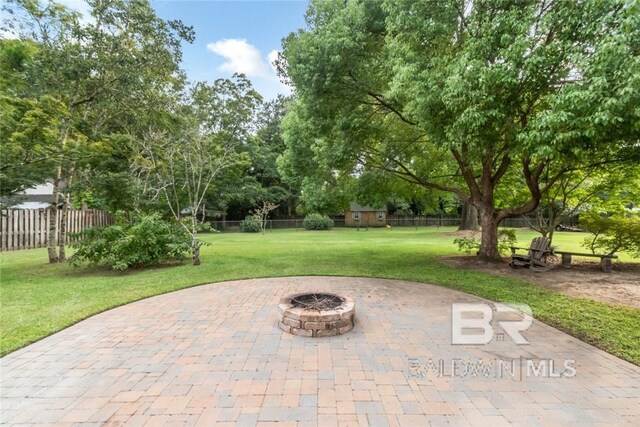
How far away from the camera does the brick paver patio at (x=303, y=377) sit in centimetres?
219

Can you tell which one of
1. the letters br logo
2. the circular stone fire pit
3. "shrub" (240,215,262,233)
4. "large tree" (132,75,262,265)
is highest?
"large tree" (132,75,262,265)

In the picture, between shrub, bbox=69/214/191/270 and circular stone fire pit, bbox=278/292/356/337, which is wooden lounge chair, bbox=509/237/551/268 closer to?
circular stone fire pit, bbox=278/292/356/337

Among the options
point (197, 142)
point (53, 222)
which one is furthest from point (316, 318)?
point (53, 222)

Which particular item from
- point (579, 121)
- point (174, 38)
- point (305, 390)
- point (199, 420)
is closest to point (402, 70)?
point (579, 121)

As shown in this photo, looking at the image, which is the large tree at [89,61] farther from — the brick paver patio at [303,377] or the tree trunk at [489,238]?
the tree trunk at [489,238]

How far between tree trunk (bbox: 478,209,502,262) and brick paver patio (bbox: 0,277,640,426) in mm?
4911

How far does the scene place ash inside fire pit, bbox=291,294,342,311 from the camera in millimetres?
3838

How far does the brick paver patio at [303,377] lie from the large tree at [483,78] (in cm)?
278

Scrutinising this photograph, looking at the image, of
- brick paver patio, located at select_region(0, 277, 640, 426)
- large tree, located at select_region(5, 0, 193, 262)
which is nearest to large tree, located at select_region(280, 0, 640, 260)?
brick paver patio, located at select_region(0, 277, 640, 426)

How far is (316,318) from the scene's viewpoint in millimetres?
3518

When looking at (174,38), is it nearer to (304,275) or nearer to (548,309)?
(304,275)

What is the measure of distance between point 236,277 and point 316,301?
306 cm

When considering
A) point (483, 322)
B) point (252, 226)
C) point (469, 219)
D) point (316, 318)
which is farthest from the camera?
point (252, 226)

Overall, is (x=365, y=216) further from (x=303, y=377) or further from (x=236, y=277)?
(x=303, y=377)
